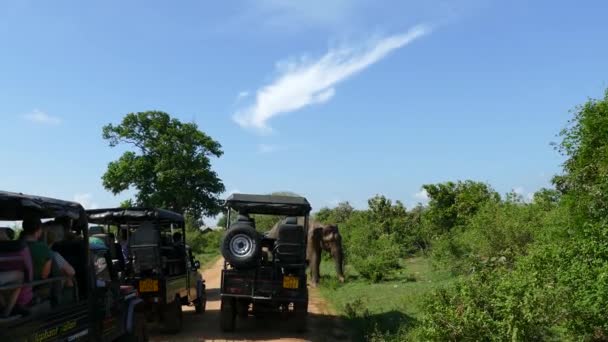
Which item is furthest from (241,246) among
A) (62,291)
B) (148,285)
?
(62,291)

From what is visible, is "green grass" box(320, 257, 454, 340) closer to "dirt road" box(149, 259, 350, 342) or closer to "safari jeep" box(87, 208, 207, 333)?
"dirt road" box(149, 259, 350, 342)

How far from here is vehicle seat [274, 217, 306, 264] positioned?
440 inches

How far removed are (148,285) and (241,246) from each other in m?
1.77

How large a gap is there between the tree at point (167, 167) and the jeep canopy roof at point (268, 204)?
112ft

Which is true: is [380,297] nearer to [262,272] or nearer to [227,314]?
[262,272]

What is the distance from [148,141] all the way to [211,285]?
28201mm

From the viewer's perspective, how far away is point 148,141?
156 feet

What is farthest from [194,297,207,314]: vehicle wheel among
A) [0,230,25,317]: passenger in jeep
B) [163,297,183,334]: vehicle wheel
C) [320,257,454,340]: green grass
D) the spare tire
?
[0,230,25,317]: passenger in jeep

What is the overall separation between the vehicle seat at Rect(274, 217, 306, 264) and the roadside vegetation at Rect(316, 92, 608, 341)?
1.84 metres

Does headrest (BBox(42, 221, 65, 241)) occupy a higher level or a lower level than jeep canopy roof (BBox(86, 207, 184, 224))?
lower

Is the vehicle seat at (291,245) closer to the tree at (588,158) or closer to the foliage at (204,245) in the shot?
the tree at (588,158)

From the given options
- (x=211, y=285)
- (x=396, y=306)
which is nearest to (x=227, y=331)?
(x=396, y=306)

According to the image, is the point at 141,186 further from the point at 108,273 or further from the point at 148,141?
the point at 108,273

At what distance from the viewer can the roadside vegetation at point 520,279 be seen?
23.1ft
